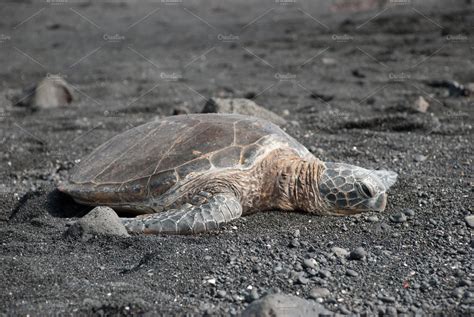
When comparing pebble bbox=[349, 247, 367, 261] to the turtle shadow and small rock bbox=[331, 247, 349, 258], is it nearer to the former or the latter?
small rock bbox=[331, 247, 349, 258]

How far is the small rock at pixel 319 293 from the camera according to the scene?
9.20 ft

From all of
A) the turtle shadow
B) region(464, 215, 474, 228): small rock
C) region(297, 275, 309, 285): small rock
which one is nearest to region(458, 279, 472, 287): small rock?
region(297, 275, 309, 285): small rock

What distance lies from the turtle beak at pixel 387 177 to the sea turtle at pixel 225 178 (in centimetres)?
15

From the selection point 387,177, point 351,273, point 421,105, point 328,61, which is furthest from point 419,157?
point 328,61

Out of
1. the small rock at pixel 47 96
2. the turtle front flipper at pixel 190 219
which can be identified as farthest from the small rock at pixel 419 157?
the small rock at pixel 47 96

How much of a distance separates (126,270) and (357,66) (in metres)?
7.35

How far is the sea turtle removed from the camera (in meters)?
3.89

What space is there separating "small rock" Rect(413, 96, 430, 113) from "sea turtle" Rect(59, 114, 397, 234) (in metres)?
2.94

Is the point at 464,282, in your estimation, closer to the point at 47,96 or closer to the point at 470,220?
the point at 470,220

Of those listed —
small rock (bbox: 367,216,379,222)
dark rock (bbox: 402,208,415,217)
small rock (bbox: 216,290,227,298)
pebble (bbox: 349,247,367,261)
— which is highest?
small rock (bbox: 216,290,227,298)

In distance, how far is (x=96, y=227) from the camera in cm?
353

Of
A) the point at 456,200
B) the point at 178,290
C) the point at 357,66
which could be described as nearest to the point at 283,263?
the point at 178,290

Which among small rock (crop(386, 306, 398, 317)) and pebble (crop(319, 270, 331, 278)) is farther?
pebble (crop(319, 270, 331, 278))

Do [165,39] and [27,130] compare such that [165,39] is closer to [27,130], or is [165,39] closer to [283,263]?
[27,130]
